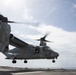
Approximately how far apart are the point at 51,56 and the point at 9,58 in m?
11.2

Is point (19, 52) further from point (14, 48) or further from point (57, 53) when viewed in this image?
point (57, 53)

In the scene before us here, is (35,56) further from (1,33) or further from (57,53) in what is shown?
(1,33)

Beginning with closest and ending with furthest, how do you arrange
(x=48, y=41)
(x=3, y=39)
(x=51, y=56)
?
(x=3, y=39), (x=51, y=56), (x=48, y=41)

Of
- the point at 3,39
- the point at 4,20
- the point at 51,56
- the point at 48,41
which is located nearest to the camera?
the point at 3,39

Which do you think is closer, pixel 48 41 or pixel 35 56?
pixel 35 56

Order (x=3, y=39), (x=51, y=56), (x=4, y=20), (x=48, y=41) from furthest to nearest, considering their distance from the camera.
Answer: (x=48, y=41) < (x=51, y=56) < (x=4, y=20) < (x=3, y=39)

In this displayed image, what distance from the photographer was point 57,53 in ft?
187

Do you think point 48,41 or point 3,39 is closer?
point 3,39

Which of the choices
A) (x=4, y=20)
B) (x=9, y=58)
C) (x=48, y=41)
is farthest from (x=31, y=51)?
(x=4, y=20)

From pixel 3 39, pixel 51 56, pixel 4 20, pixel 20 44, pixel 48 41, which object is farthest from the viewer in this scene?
pixel 48 41

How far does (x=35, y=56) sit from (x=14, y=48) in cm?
599

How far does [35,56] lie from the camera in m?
53.4

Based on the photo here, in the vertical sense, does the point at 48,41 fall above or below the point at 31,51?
above

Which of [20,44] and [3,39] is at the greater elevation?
[20,44]
